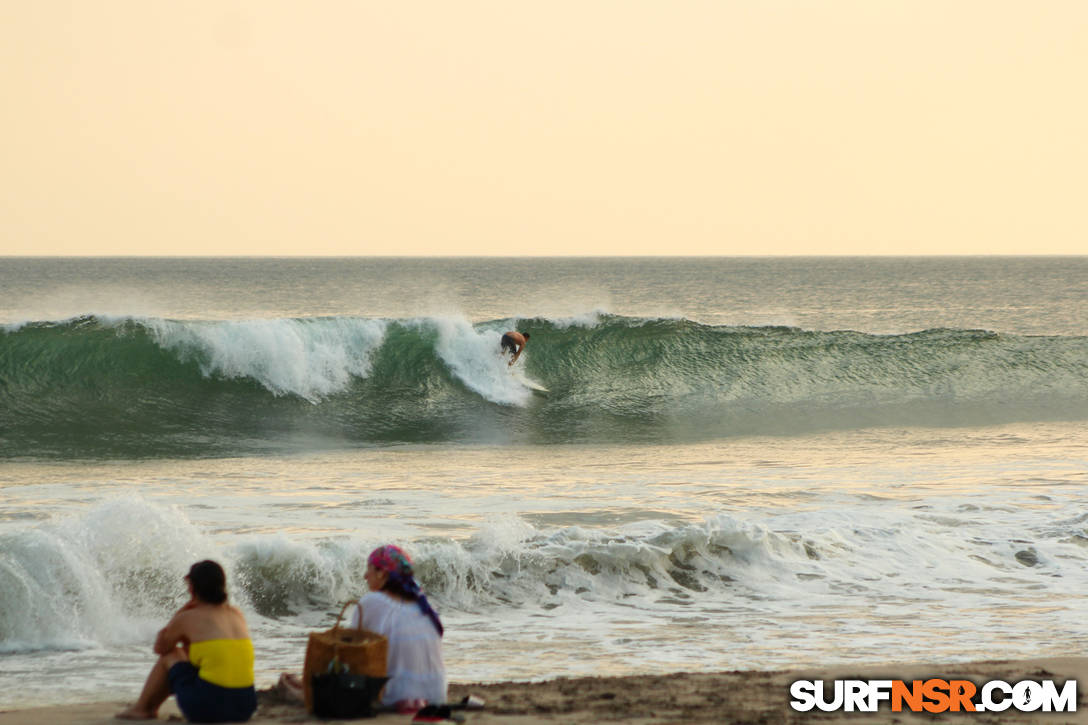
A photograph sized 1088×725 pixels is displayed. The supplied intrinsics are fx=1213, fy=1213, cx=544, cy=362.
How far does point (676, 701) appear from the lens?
5.64 metres

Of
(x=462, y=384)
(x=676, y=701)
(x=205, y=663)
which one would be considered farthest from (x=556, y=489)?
(x=462, y=384)

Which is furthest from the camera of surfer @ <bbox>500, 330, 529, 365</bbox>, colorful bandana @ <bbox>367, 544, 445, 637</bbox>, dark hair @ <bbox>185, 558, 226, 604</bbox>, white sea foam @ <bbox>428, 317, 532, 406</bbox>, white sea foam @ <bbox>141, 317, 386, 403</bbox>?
surfer @ <bbox>500, 330, 529, 365</bbox>

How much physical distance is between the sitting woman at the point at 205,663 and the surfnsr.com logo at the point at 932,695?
2.49 m

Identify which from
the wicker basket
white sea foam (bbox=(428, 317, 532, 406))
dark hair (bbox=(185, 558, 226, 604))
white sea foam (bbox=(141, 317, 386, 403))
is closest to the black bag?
the wicker basket

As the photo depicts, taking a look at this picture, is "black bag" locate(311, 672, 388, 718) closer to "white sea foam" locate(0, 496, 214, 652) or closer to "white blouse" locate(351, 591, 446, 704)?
"white blouse" locate(351, 591, 446, 704)

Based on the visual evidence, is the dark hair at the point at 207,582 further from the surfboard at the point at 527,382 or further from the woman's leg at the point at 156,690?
the surfboard at the point at 527,382

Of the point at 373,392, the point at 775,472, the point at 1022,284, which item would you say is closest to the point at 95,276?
the point at 1022,284

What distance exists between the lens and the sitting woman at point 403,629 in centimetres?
538

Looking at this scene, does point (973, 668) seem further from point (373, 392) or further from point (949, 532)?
point (373, 392)

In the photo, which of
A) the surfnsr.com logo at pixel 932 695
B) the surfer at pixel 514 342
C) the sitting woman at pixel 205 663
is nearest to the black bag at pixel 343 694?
the sitting woman at pixel 205 663

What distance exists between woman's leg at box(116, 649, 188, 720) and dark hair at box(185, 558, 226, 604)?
0.26 m

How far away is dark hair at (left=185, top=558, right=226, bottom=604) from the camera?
5312 mm

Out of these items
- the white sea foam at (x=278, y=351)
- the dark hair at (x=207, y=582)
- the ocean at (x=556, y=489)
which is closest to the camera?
the dark hair at (x=207, y=582)

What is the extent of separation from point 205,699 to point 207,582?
1.62 ft
